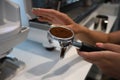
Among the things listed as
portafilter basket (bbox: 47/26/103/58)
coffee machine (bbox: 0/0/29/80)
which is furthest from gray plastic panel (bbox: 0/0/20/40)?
portafilter basket (bbox: 47/26/103/58)

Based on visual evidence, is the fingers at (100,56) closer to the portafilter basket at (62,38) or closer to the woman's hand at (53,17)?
the portafilter basket at (62,38)

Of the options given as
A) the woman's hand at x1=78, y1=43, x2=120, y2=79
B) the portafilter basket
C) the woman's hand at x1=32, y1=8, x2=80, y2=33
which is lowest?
the woman's hand at x1=78, y1=43, x2=120, y2=79

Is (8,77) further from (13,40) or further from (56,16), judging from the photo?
(56,16)

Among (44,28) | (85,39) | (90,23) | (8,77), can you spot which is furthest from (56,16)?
(90,23)

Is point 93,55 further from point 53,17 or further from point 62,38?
point 53,17

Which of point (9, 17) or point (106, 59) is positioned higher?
point (9, 17)

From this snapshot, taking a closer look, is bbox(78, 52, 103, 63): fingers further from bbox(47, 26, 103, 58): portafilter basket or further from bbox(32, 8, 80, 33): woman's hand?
bbox(32, 8, 80, 33): woman's hand

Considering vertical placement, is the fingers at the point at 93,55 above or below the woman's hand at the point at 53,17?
below

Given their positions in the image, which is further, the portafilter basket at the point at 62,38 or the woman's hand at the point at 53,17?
the woman's hand at the point at 53,17

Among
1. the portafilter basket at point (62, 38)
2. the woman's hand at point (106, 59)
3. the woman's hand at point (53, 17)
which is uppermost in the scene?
the woman's hand at point (53, 17)

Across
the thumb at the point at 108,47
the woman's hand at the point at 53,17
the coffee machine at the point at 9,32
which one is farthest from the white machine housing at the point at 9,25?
the thumb at the point at 108,47

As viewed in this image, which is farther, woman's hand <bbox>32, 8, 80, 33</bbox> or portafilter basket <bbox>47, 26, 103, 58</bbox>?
woman's hand <bbox>32, 8, 80, 33</bbox>

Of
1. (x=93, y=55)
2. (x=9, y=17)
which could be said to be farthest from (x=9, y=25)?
(x=93, y=55)

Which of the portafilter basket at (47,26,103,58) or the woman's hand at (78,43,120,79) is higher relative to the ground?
the portafilter basket at (47,26,103,58)
